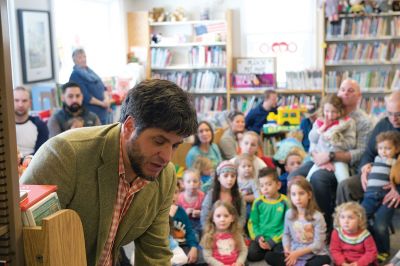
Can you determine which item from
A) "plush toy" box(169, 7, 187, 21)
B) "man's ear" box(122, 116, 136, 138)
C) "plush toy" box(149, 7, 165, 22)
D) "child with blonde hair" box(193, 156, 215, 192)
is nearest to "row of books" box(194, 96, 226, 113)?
"plush toy" box(169, 7, 187, 21)

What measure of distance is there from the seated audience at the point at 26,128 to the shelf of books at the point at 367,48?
4.22m

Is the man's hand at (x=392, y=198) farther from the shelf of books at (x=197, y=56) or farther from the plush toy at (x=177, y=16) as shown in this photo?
the plush toy at (x=177, y=16)

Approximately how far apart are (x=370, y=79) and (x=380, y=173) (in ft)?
12.5

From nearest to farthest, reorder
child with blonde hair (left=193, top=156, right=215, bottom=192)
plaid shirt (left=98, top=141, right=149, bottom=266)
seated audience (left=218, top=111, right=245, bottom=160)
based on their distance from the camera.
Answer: plaid shirt (left=98, top=141, right=149, bottom=266) → child with blonde hair (left=193, top=156, right=215, bottom=192) → seated audience (left=218, top=111, right=245, bottom=160)

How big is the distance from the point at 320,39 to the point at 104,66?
300cm

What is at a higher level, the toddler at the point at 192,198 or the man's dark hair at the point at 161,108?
the man's dark hair at the point at 161,108

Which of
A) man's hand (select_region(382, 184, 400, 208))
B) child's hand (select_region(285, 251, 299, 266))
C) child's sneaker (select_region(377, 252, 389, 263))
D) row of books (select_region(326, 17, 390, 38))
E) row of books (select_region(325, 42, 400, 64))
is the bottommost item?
child's sneaker (select_region(377, 252, 389, 263))

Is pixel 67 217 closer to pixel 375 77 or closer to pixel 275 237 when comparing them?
pixel 275 237

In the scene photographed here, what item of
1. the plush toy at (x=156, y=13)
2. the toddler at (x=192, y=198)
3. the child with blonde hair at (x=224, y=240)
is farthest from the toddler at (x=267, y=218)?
the plush toy at (x=156, y=13)

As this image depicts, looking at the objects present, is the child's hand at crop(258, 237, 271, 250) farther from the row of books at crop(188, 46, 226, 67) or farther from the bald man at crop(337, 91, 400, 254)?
the row of books at crop(188, 46, 226, 67)

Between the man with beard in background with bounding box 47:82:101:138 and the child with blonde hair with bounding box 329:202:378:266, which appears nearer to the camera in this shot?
the child with blonde hair with bounding box 329:202:378:266

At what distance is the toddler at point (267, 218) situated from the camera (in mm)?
3738

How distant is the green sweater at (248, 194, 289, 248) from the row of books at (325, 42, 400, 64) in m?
4.03

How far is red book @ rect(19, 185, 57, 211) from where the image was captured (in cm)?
108
